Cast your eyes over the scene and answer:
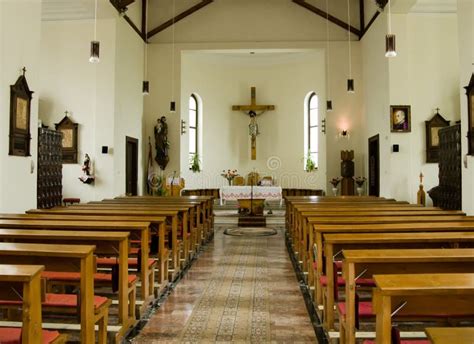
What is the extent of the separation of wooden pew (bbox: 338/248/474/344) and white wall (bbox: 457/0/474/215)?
3556 mm

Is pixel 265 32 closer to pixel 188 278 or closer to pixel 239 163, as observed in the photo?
pixel 239 163

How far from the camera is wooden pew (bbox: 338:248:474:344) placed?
222 centimetres

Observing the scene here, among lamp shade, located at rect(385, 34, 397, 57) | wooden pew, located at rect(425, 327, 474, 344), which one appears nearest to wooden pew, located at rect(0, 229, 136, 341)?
wooden pew, located at rect(425, 327, 474, 344)

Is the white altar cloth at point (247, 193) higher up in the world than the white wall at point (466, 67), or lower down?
lower down

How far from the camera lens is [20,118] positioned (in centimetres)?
568

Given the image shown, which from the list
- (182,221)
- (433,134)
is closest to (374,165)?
(433,134)

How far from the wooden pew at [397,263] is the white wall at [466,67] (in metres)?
3.56

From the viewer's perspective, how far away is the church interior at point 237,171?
2553mm

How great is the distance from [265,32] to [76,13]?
17.1 ft

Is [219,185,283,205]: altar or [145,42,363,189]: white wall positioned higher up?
[145,42,363,189]: white wall

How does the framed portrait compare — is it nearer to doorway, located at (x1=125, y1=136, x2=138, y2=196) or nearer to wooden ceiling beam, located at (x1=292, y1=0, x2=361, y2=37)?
wooden ceiling beam, located at (x1=292, y1=0, x2=361, y2=37)

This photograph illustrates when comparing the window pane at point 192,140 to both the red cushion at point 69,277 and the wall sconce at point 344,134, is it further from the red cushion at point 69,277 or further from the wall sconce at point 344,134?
the red cushion at point 69,277

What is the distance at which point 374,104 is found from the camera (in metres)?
10.5

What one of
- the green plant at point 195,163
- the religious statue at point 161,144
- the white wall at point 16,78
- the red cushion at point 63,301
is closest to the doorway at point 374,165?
the green plant at point 195,163
